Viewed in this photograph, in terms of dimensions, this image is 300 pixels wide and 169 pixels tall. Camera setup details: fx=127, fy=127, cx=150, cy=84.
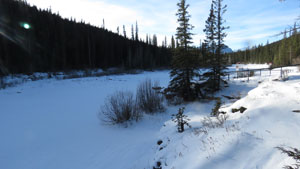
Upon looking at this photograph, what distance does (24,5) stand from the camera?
30.2 m

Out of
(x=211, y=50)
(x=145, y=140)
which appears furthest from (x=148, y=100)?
(x=211, y=50)

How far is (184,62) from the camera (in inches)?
461

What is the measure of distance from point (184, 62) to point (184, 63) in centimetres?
9

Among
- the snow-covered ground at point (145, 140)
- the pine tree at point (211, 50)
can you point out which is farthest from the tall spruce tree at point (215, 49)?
the snow-covered ground at point (145, 140)

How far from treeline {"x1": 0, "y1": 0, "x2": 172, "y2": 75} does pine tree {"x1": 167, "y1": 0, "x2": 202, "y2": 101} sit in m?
26.4

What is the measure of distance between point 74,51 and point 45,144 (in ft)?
124

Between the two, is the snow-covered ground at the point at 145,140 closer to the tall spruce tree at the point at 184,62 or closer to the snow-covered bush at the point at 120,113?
the snow-covered bush at the point at 120,113

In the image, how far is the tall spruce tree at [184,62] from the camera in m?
11.4

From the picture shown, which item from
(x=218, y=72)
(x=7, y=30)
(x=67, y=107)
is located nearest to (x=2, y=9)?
(x=7, y=30)

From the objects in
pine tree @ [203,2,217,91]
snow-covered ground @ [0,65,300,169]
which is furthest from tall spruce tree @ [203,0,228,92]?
snow-covered ground @ [0,65,300,169]

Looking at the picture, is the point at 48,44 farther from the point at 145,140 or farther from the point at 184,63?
the point at 145,140

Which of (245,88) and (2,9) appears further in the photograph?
(2,9)

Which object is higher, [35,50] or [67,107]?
[35,50]

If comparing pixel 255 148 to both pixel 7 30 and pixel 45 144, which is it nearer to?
pixel 45 144
